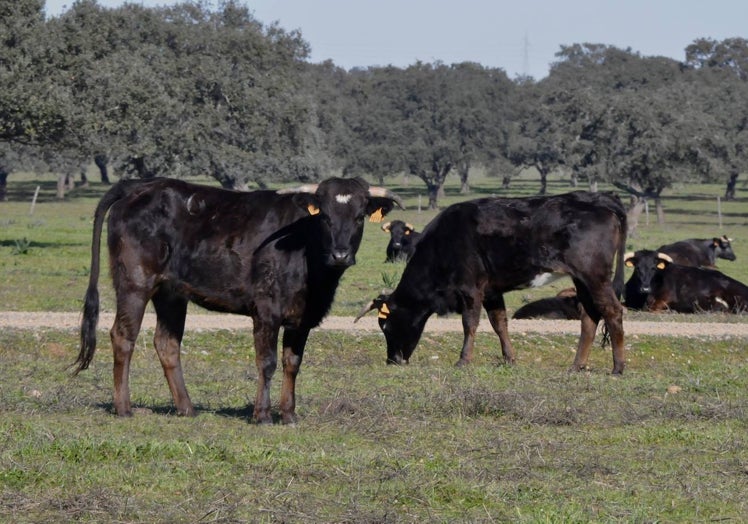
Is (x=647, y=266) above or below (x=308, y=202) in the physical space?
below

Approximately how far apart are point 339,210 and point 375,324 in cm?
801

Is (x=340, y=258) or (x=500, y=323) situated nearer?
(x=340, y=258)

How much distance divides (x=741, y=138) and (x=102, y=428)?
69.5 meters

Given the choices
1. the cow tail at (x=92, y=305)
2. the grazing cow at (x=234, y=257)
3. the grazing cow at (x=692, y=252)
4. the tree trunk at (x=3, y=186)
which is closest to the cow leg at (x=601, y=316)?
the grazing cow at (x=234, y=257)

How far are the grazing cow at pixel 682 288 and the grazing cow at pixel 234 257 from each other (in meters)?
12.9

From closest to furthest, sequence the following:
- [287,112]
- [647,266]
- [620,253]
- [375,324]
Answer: [620,253]
[375,324]
[647,266]
[287,112]

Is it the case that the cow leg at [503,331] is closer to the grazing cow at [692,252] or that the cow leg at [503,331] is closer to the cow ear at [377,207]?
the cow ear at [377,207]

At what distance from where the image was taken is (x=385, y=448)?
333 inches

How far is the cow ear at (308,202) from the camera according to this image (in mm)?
9859

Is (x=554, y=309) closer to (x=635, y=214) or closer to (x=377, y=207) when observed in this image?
(x=377, y=207)

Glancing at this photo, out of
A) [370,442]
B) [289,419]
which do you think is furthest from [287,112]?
[370,442]

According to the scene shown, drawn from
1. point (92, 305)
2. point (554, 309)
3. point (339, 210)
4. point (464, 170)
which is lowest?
point (554, 309)

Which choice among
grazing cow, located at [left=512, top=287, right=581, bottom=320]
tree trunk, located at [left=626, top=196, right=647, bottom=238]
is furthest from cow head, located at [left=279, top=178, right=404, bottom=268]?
tree trunk, located at [left=626, top=196, right=647, bottom=238]

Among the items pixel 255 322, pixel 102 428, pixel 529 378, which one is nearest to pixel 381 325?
pixel 529 378
